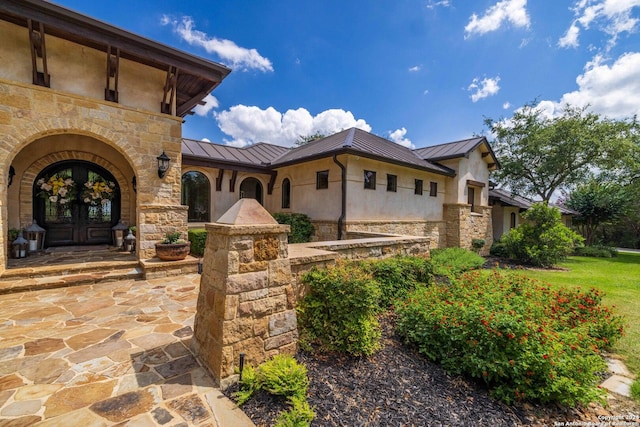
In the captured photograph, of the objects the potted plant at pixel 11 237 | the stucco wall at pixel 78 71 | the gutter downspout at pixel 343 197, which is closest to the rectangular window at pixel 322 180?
the gutter downspout at pixel 343 197

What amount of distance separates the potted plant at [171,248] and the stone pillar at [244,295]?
3.90 metres

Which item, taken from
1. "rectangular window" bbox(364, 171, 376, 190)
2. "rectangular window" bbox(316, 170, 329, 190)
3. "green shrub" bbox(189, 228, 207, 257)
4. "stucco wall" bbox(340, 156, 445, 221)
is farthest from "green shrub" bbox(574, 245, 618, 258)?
"green shrub" bbox(189, 228, 207, 257)

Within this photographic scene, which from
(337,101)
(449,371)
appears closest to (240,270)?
(449,371)

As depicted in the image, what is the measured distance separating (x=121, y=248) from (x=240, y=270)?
7.37m

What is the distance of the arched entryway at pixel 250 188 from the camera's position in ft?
37.0

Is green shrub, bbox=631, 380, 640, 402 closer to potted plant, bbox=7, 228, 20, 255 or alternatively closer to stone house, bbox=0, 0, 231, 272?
stone house, bbox=0, 0, 231, 272

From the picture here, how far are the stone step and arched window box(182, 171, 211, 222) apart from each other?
14.0 ft

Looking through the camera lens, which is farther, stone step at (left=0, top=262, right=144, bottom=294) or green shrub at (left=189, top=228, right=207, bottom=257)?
green shrub at (left=189, top=228, right=207, bottom=257)

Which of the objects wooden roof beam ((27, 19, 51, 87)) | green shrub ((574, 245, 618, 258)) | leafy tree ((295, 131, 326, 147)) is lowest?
green shrub ((574, 245, 618, 258))

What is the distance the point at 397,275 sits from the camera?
475 centimetres

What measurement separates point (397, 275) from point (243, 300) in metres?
3.21

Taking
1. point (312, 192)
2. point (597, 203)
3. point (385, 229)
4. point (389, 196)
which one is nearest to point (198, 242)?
point (312, 192)

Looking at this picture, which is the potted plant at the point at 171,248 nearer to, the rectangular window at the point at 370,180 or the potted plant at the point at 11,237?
the potted plant at the point at 11,237

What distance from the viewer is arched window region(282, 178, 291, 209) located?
11164mm
